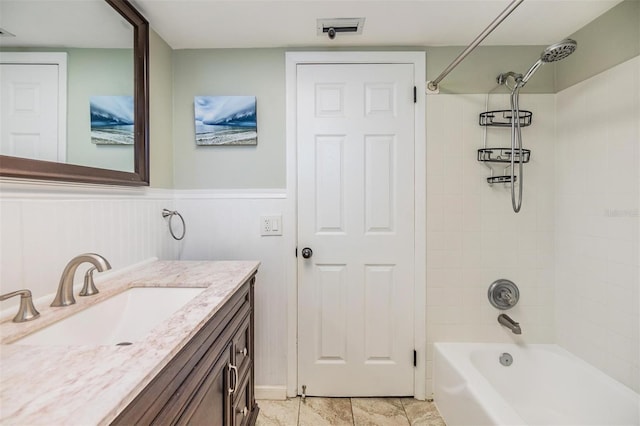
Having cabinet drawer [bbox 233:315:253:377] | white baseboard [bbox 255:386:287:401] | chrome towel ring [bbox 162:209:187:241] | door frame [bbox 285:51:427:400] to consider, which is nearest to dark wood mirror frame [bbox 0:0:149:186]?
chrome towel ring [bbox 162:209:187:241]

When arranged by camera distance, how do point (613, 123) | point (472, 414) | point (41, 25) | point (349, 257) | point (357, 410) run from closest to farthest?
point (41, 25) < point (472, 414) < point (613, 123) < point (357, 410) < point (349, 257)

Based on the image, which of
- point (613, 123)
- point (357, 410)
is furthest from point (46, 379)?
point (613, 123)

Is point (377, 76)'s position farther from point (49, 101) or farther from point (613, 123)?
point (49, 101)

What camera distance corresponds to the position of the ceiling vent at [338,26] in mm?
1601

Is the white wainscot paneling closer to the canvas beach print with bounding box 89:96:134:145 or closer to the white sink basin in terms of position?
the canvas beach print with bounding box 89:96:134:145

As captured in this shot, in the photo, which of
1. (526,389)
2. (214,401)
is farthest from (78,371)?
(526,389)

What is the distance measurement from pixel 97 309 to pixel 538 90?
2567mm

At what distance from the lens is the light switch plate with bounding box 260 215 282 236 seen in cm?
188

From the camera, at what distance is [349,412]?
1.75 metres

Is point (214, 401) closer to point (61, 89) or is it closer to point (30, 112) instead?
point (30, 112)

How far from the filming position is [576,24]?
64.5 inches

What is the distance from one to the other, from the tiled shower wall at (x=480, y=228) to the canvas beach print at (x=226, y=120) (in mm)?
1129

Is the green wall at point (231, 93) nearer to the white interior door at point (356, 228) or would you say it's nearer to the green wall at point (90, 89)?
the white interior door at point (356, 228)

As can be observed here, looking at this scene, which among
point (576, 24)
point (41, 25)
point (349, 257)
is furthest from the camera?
point (349, 257)
